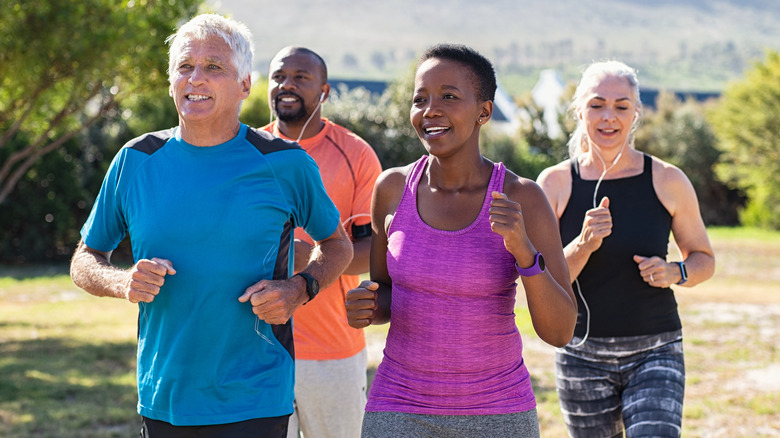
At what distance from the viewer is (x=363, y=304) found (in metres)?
3.15

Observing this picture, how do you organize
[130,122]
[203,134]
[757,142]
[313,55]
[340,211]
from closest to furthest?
[203,134] < [340,211] < [313,55] < [130,122] < [757,142]

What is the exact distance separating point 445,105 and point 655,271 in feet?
5.16

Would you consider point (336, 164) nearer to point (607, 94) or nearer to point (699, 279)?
point (607, 94)

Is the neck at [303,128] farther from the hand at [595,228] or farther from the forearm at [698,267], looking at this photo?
the forearm at [698,267]

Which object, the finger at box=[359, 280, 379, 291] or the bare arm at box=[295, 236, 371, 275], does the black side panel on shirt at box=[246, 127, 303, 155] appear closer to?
the finger at box=[359, 280, 379, 291]

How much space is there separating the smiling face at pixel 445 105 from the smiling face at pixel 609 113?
1.42m

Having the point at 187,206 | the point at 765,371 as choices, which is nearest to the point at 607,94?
the point at 187,206

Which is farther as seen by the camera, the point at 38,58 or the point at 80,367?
the point at 80,367

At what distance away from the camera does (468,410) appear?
300 centimetres

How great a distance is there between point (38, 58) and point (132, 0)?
135cm

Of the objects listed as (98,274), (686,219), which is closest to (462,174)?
(98,274)

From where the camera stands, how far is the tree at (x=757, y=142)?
33.5m

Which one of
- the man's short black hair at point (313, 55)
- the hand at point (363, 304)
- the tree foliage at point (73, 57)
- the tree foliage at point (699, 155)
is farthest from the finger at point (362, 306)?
the tree foliage at point (699, 155)

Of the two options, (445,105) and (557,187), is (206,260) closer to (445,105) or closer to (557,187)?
(445,105)
